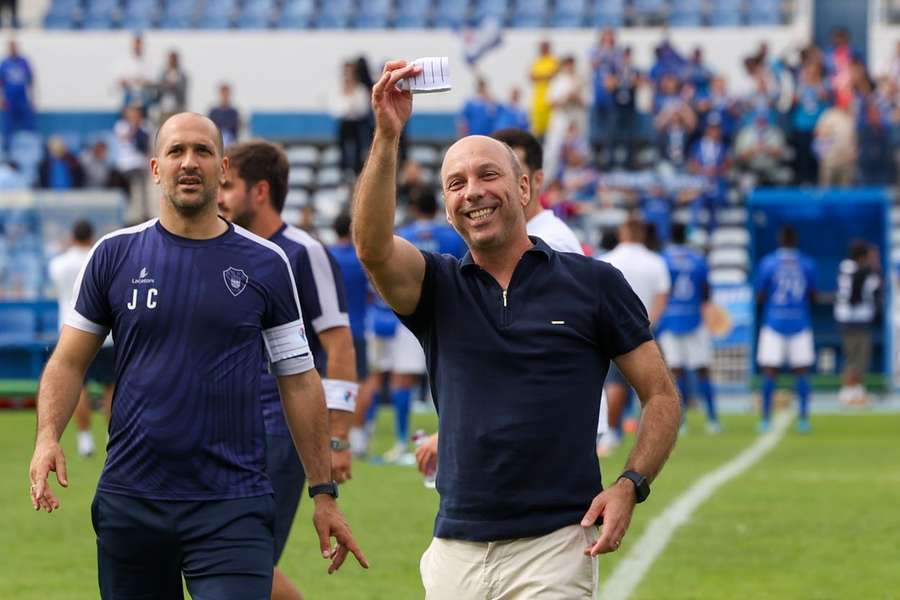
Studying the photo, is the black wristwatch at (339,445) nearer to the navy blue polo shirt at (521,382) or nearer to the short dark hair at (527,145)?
the short dark hair at (527,145)

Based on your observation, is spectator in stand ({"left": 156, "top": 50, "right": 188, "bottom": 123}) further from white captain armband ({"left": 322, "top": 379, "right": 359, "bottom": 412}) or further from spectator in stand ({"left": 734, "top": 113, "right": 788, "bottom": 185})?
white captain armband ({"left": 322, "top": 379, "right": 359, "bottom": 412})

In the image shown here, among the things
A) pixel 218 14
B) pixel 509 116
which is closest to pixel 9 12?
pixel 218 14

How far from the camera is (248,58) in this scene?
36.4m

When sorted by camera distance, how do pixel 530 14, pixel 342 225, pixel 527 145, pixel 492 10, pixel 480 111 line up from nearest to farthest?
pixel 527 145 < pixel 342 225 < pixel 480 111 < pixel 530 14 < pixel 492 10

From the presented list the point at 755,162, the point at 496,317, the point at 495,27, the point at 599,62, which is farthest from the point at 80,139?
the point at 496,317

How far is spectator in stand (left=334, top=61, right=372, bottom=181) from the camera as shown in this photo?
28.8 m

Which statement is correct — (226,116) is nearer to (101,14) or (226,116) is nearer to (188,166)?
(101,14)

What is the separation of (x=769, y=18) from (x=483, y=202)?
3239cm

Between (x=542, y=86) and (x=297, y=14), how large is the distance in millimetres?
8912

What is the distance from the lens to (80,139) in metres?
34.2

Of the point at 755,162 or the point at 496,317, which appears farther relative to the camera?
the point at 755,162

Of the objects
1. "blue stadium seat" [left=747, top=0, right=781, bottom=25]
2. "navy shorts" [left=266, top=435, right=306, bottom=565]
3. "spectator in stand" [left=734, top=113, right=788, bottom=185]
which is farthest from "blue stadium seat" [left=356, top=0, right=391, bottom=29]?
"navy shorts" [left=266, top=435, right=306, bottom=565]

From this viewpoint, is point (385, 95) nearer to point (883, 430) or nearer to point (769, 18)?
point (883, 430)

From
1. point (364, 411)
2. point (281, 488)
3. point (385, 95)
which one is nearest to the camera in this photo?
point (385, 95)
